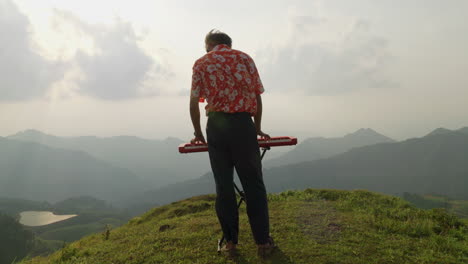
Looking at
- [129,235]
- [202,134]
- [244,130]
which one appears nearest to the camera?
[244,130]

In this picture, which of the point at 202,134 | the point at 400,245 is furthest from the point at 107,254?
the point at 400,245

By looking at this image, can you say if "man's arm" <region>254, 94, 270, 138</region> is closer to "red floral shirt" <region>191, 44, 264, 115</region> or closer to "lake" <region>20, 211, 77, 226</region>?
"red floral shirt" <region>191, 44, 264, 115</region>

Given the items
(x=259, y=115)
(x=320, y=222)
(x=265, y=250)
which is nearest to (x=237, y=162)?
(x=259, y=115)

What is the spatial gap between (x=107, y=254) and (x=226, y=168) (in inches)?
125

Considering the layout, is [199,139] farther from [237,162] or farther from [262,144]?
[262,144]

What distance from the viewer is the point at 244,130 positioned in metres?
4.06

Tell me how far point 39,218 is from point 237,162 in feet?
725

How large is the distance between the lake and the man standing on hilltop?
205275mm

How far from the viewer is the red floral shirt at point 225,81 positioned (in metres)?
4.08

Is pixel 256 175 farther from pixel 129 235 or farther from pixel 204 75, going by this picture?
pixel 129 235

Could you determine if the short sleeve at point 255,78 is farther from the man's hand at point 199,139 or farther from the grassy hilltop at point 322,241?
the grassy hilltop at point 322,241

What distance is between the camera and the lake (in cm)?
16800

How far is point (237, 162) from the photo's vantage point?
4.07 meters

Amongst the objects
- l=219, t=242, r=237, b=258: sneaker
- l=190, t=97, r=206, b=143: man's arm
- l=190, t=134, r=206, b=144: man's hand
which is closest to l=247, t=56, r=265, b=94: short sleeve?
l=190, t=97, r=206, b=143: man's arm
